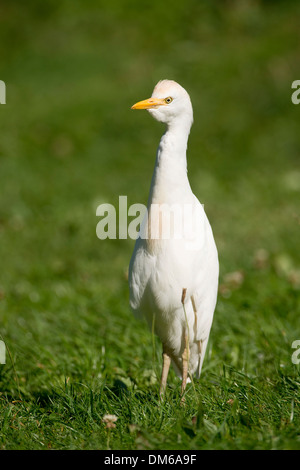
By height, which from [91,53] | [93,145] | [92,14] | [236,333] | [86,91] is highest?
[92,14]

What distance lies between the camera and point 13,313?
15.8 feet

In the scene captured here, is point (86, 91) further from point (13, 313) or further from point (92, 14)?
point (13, 313)

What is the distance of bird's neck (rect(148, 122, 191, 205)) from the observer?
9.59ft

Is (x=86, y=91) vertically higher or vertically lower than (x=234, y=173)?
higher

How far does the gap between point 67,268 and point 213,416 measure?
11.7 feet

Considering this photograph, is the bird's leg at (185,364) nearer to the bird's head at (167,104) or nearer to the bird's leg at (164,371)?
the bird's leg at (164,371)

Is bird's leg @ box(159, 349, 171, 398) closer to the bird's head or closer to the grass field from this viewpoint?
the grass field

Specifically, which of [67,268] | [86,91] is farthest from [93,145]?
[67,268]

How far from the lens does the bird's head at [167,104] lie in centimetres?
288

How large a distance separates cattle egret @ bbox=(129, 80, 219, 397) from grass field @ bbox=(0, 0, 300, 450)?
292mm
